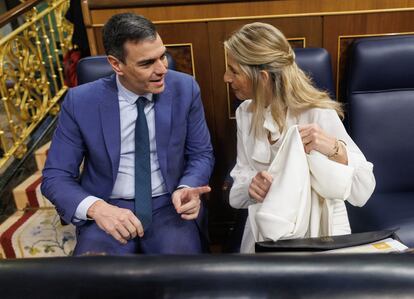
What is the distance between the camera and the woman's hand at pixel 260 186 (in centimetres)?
124

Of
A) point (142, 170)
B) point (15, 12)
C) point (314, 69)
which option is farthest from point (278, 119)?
point (15, 12)

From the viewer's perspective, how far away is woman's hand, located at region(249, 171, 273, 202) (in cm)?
124

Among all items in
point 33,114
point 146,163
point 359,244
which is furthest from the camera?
point 33,114

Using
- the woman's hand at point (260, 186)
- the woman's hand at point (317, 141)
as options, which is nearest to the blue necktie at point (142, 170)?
the woman's hand at point (260, 186)

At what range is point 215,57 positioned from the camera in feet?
6.52

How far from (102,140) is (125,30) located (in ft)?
1.31

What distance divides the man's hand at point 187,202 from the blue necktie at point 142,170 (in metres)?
0.14

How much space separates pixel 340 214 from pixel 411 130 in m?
0.71

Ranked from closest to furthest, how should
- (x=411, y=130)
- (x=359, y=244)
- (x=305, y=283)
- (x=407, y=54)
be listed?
(x=305, y=283) < (x=359, y=244) < (x=407, y=54) < (x=411, y=130)

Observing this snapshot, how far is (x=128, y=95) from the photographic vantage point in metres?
1.53

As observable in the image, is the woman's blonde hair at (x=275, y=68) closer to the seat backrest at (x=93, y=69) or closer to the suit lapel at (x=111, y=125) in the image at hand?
the suit lapel at (x=111, y=125)

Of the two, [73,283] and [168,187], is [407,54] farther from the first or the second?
[73,283]

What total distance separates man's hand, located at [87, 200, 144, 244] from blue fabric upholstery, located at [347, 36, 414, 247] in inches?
33.4

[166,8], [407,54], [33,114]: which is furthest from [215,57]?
[33,114]
